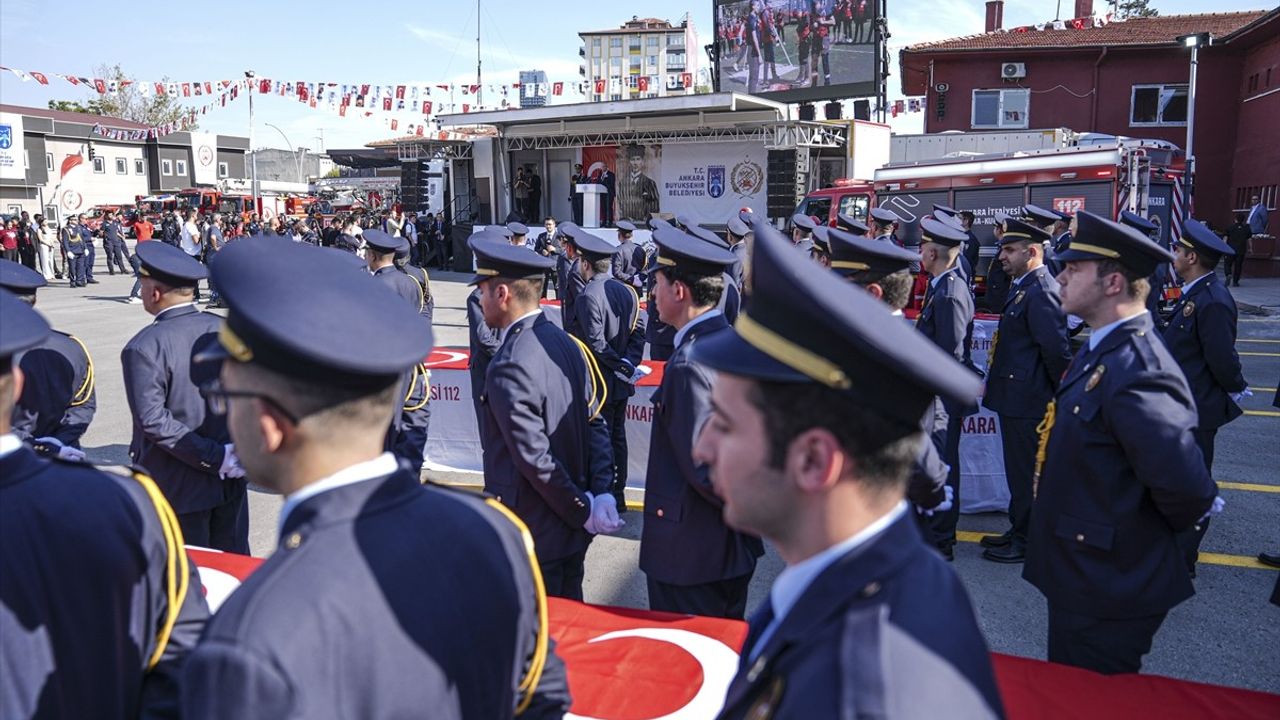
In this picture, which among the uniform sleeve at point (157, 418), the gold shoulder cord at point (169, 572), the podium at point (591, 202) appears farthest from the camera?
the podium at point (591, 202)

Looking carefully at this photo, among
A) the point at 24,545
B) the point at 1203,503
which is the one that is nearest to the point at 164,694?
the point at 24,545

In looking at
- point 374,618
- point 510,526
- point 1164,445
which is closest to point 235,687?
point 374,618

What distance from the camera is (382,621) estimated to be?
142 cm

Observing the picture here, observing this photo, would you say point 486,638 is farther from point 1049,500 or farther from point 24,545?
point 1049,500

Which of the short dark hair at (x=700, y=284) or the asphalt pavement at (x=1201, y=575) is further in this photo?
the asphalt pavement at (x=1201, y=575)

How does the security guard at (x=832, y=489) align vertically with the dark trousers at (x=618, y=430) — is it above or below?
above

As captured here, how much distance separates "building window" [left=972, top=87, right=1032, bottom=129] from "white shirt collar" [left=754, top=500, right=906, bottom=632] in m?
32.3

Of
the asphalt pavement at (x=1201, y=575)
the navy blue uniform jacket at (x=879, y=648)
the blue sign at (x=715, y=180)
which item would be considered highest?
the blue sign at (x=715, y=180)

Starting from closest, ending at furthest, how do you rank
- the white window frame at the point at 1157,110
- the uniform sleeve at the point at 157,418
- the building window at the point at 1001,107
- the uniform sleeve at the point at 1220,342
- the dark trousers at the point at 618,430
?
the uniform sleeve at the point at 157,418, the uniform sleeve at the point at 1220,342, the dark trousers at the point at 618,430, the white window frame at the point at 1157,110, the building window at the point at 1001,107

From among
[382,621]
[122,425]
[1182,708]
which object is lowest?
[122,425]

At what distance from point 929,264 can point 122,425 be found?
8.11 metres

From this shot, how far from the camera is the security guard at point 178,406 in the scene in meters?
4.17

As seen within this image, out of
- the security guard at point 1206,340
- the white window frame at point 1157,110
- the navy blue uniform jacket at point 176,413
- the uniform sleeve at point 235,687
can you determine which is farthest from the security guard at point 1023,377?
the white window frame at point 1157,110

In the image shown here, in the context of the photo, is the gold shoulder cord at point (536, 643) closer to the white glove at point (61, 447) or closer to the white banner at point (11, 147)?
the white glove at point (61, 447)
